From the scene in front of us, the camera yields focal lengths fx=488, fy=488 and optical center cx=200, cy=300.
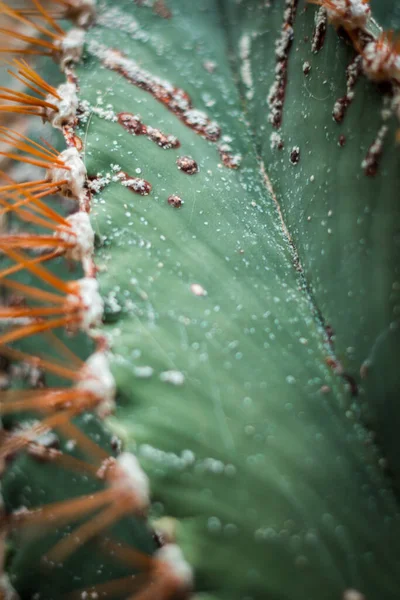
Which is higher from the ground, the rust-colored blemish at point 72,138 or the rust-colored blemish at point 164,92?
the rust-colored blemish at point 164,92

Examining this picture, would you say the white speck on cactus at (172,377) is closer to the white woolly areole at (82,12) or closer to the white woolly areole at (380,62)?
the white woolly areole at (380,62)

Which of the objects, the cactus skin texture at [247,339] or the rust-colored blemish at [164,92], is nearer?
the cactus skin texture at [247,339]

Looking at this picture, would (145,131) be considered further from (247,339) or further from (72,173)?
(247,339)

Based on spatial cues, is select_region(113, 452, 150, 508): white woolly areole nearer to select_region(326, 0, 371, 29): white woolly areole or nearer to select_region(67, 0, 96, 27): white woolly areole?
select_region(326, 0, 371, 29): white woolly areole

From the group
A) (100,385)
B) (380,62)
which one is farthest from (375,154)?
(100,385)

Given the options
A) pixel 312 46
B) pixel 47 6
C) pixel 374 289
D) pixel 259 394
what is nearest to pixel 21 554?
pixel 259 394

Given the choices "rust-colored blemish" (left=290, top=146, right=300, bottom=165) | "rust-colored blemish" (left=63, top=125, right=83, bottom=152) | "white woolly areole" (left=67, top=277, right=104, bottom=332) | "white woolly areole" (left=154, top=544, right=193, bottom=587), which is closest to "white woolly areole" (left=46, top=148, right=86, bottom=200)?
"rust-colored blemish" (left=63, top=125, right=83, bottom=152)

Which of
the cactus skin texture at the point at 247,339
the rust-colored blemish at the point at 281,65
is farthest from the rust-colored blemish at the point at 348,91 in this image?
the rust-colored blemish at the point at 281,65
